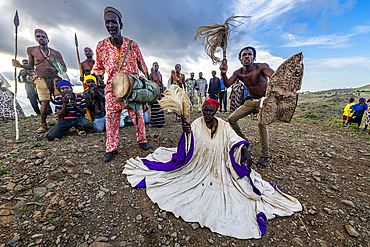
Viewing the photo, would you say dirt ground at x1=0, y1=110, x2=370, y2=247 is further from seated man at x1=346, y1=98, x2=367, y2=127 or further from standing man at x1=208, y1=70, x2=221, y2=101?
seated man at x1=346, y1=98, x2=367, y2=127

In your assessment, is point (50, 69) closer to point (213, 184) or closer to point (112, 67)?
point (112, 67)

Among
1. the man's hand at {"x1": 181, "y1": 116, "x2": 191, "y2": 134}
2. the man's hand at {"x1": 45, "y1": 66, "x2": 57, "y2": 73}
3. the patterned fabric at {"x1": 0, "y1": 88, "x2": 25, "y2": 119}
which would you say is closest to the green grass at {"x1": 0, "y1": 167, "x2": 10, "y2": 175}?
the man's hand at {"x1": 181, "y1": 116, "x2": 191, "y2": 134}

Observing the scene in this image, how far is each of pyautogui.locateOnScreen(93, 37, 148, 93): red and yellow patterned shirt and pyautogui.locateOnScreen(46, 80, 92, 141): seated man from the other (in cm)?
132

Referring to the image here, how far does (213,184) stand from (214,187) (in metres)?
0.05

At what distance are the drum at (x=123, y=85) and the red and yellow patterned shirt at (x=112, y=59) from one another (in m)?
0.36

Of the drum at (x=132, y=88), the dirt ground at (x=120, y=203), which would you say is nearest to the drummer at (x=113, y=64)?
the drum at (x=132, y=88)

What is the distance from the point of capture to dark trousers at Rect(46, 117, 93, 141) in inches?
142

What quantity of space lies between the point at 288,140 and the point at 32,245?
19.4 feet

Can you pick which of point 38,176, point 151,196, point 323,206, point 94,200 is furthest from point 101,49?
point 323,206

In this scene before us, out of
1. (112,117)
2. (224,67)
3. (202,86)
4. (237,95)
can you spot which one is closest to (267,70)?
(224,67)

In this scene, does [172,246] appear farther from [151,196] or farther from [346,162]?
[346,162]

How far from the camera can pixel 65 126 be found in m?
3.82

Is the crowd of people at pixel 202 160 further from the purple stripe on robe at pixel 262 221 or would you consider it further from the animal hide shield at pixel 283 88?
the animal hide shield at pixel 283 88

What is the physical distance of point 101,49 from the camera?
2.89 metres
